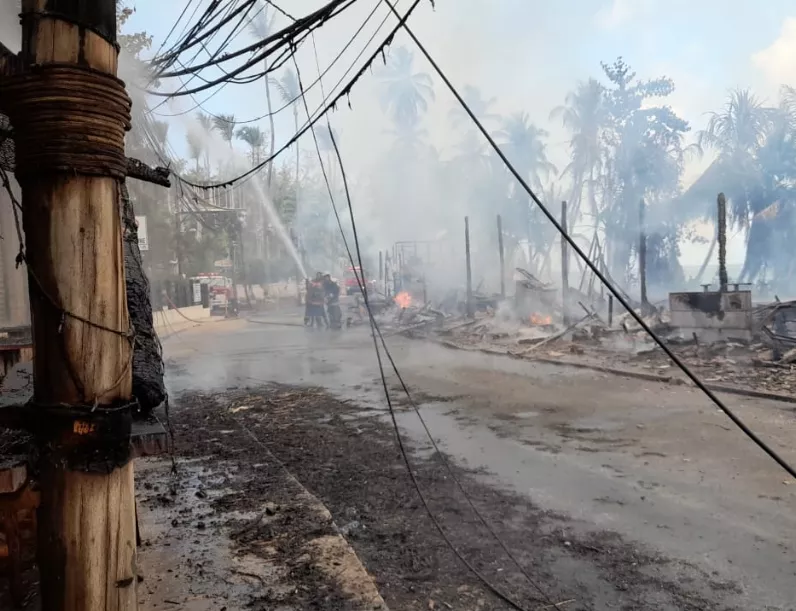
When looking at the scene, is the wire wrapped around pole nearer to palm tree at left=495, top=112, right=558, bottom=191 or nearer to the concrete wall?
the concrete wall

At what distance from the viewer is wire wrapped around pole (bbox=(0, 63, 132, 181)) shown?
1.83 metres

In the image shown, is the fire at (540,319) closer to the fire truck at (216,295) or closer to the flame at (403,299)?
the flame at (403,299)

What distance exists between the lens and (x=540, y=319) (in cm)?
2159

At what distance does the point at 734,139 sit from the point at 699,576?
141ft

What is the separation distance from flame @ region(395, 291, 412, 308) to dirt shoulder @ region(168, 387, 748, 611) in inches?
846

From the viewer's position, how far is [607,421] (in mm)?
8852

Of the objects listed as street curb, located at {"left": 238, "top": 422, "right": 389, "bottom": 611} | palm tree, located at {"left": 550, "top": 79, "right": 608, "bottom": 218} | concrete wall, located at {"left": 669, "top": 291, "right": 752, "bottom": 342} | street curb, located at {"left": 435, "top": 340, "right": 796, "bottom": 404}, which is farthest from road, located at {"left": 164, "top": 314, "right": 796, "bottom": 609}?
palm tree, located at {"left": 550, "top": 79, "right": 608, "bottom": 218}

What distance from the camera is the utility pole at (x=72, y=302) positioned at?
183 cm

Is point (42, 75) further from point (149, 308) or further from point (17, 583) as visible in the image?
point (17, 583)

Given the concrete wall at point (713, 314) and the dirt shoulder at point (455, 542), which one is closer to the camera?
the dirt shoulder at point (455, 542)

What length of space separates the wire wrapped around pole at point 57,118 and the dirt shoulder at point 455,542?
3008 mm

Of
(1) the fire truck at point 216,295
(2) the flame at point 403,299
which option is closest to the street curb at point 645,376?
(2) the flame at point 403,299

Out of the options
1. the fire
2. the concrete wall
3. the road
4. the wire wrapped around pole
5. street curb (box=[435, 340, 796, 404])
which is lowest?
the road

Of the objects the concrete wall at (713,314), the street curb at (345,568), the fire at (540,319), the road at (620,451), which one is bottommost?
the road at (620,451)
